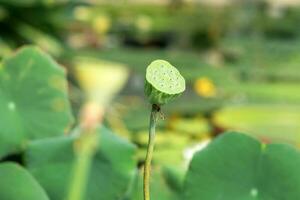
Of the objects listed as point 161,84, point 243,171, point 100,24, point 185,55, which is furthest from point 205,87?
point 161,84

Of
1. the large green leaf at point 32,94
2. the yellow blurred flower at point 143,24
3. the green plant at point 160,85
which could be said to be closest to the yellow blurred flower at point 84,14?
the yellow blurred flower at point 143,24

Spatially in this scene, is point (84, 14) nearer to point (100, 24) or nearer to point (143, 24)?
point (100, 24)

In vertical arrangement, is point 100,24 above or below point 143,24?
above

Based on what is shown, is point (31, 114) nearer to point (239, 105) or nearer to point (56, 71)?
point (56, 71)

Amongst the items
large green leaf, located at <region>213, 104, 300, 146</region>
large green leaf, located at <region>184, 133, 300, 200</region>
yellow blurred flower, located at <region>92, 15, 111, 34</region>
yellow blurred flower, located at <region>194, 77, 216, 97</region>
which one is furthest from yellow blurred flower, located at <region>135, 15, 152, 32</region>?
large green leaf, located at <region>184, 133, 300, 200</region>

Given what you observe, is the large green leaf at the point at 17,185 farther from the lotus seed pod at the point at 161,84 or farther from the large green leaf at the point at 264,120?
the large green leaf at the point at 264,120

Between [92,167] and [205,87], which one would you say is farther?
[205,87]

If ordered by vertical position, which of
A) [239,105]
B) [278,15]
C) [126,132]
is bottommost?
[278,15]

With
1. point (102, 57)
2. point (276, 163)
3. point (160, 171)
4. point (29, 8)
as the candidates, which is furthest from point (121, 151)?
point (102, 57)
